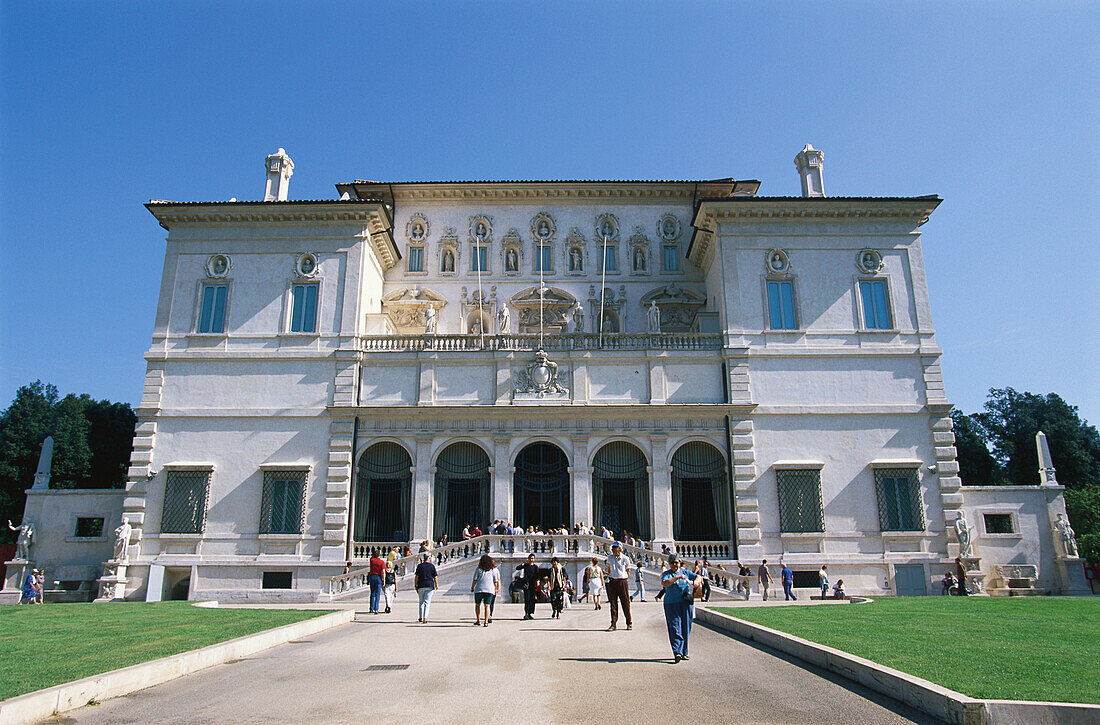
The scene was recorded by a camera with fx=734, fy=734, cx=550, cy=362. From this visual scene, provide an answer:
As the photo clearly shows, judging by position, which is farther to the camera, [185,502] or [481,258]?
[481,258]

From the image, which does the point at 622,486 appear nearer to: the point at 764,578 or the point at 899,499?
the point at 764,578

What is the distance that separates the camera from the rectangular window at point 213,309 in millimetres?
32500

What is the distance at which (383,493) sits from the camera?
31.8m

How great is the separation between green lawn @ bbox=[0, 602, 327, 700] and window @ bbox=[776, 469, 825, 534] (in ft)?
62.3

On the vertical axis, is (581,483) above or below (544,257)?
below

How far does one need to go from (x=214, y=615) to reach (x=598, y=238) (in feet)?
83.0

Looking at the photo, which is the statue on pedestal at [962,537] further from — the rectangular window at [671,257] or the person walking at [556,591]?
the person walking at [556,591]

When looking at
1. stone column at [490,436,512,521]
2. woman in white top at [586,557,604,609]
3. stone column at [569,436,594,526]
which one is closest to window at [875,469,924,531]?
stone column at [569,436,594,526]

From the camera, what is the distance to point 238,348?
32125 mm

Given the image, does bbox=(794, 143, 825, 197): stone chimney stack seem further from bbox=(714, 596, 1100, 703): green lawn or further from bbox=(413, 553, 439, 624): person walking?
bbox=(413, 553, 439, 624): person walking

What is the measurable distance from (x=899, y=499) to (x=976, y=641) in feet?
63.4

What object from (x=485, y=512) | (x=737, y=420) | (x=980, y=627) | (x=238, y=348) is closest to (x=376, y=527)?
(x=485, y=512)

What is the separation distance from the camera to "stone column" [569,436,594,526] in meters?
30.5

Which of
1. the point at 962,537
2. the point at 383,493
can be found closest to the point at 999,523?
the point at 962,537
